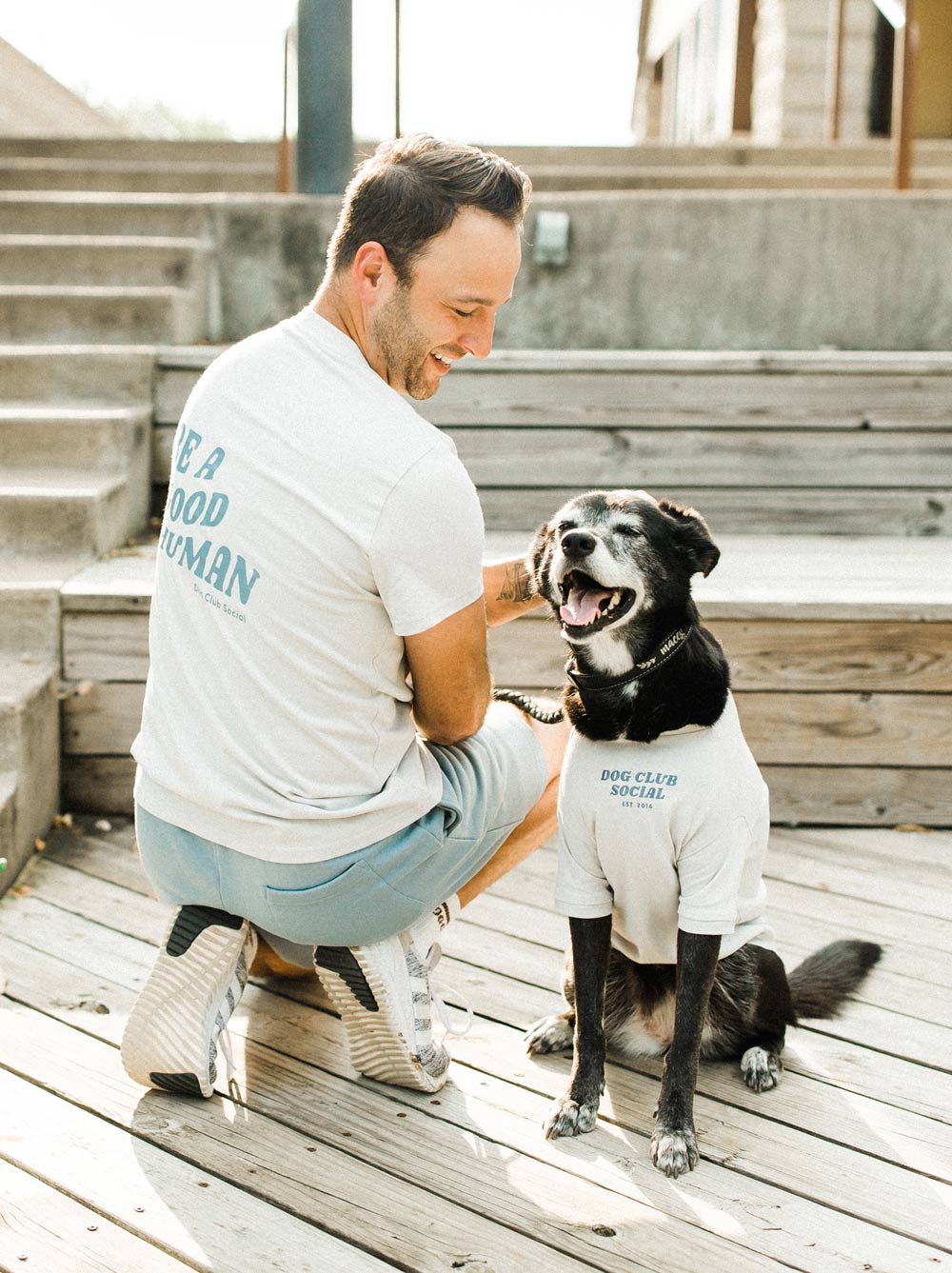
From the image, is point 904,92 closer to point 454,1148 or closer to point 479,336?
point 479,336

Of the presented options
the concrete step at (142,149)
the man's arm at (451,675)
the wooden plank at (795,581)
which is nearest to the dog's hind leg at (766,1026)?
the man's arm at (451,675)

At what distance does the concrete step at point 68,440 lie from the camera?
363cm

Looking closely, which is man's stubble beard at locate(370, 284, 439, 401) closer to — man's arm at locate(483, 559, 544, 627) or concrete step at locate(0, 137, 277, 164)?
man's arm at locate(483, 559, 544, 627)

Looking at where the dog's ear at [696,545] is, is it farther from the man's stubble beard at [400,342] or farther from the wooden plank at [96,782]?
the wooden plank at [96,782]

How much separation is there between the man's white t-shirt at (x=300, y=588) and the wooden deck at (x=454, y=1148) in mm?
443

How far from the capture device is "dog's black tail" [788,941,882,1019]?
223cm

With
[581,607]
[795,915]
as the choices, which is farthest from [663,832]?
[795,915]

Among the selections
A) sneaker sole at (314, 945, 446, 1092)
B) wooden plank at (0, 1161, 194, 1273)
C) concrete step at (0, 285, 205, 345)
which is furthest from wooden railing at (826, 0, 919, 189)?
wooden plank at (0, 1161, 194, 1273)

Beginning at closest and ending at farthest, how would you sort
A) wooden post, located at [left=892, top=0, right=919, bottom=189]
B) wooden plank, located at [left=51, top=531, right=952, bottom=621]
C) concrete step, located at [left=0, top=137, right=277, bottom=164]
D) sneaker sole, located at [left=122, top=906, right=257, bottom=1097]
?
sneaker sole, located at [left=122, top=906, right=257, bottom=1097] < wooden plank, located at [left=51, top=531, right=952, bottom=621] < wooden post, located at [left=892, top=0, right=919, bottom=189] < concrete step, located at [left=0, top=137, right=277, bottom=164]

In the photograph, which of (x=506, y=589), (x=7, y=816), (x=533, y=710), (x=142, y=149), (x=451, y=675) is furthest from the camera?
(x=142, y=149)

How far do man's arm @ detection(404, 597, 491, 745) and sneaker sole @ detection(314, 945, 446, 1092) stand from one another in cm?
37

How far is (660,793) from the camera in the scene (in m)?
1.84

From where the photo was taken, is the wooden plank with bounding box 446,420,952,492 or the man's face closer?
the man's face

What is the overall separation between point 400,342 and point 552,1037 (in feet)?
3.81
